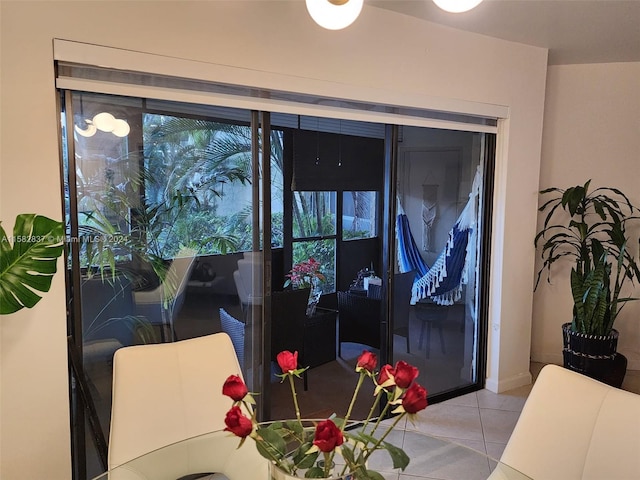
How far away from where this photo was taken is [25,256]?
179cm

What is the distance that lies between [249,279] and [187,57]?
1184mm

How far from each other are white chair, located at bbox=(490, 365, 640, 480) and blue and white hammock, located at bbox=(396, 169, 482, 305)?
188cm

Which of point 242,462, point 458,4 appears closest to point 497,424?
point 242,462

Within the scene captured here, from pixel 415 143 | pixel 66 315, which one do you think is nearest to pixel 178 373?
pixel 66 315

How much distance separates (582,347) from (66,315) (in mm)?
3286

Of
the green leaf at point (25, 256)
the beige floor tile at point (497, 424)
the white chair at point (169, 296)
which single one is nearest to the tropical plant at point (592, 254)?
the beige floor tile at point (497, 424)

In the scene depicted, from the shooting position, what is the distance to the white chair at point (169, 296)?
2.54 metres

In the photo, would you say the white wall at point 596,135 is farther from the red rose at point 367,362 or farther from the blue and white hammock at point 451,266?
the red rose at point 367,362

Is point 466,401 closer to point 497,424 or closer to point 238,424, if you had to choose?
point 497,424

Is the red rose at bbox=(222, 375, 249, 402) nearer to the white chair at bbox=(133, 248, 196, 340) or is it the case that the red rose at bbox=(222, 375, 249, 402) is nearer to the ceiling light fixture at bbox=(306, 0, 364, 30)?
the ceiling light fixture at bbox=(306, 0, 364, 30)

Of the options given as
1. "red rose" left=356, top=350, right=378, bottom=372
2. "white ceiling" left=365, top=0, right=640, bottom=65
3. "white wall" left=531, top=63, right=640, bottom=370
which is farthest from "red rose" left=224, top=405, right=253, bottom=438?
"white wall" left=531, top=63, right=640, bottom=370

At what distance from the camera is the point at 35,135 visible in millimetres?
2025

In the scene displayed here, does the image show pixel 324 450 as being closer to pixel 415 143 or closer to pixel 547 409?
pixel 547 409

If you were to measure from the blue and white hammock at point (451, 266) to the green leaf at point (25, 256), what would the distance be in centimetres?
233
